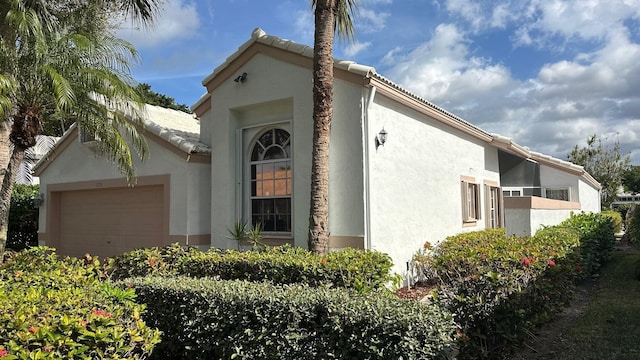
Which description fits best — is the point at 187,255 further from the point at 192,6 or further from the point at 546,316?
the point at 192,6

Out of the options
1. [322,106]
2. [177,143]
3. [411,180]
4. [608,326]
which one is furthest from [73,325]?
[411,180]

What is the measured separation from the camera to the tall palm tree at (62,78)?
9227 mm

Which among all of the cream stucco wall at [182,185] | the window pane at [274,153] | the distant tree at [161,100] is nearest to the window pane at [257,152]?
the window pane at [274,153]

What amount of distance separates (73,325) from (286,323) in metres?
1.90

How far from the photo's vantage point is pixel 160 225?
11.9m

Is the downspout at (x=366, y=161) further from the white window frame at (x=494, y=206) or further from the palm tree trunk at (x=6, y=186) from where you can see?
the white window frame at (x=494, y=206)

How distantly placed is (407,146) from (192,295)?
6.90 meters

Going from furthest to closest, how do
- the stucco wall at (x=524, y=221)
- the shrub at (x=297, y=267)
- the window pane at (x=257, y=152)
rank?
1. the stucco wall at (x=524, y=221)
2. the window pane at (x=257, y=152)
3. the shrub at (x=297, y=267)

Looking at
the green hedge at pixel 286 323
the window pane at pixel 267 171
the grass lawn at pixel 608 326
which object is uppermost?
the window pane at pixel 267 171

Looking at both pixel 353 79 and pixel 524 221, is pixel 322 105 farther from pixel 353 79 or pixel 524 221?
pixel 524 221

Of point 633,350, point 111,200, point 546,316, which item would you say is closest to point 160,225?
point 111,200

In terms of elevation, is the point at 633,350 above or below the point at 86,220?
below

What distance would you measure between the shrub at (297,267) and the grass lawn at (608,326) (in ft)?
8.78

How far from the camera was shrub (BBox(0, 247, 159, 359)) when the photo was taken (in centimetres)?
338
